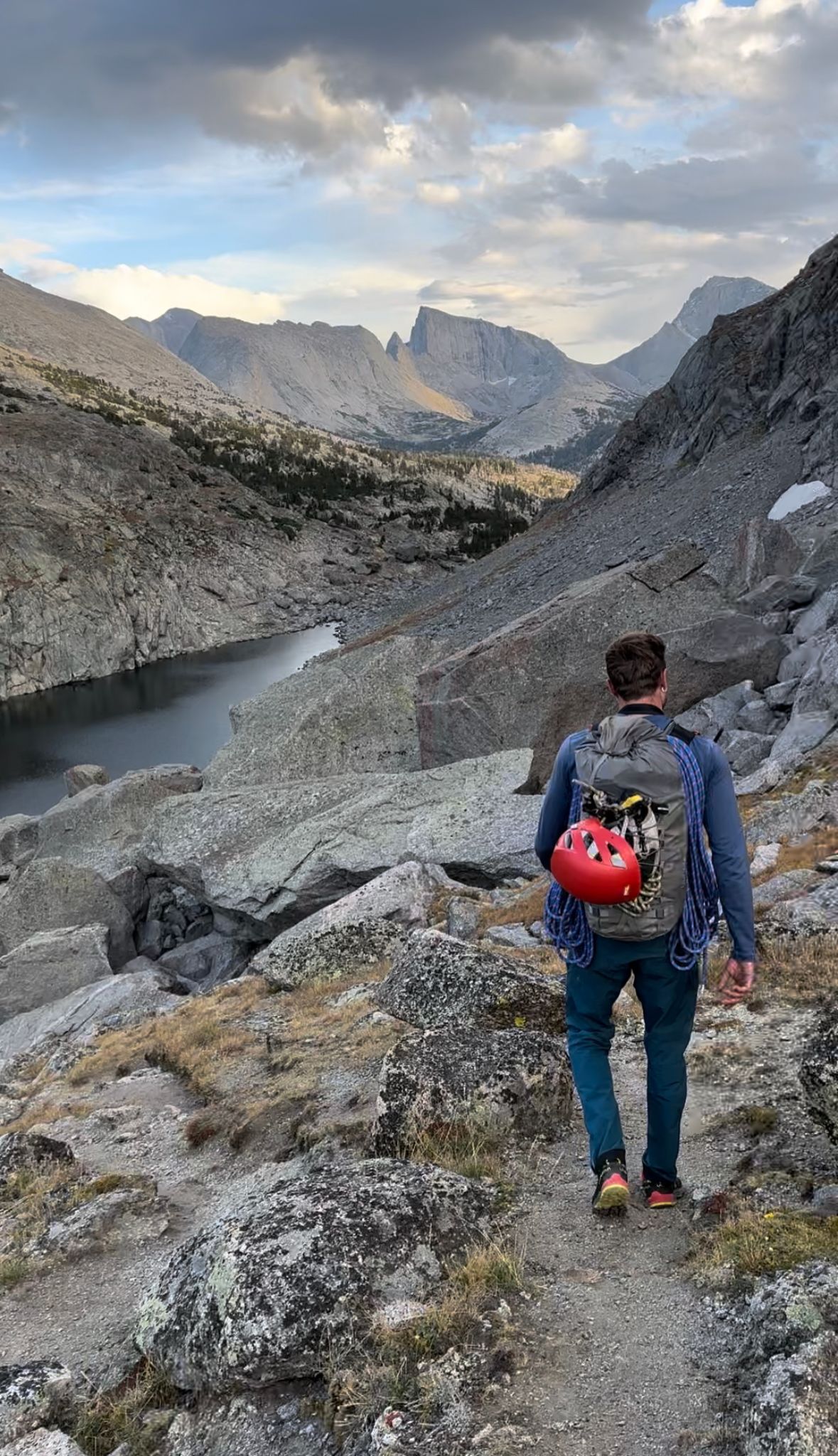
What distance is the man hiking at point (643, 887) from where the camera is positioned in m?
4.93

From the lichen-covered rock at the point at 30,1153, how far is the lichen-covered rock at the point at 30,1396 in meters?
3.43

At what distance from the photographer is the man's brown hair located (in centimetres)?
517

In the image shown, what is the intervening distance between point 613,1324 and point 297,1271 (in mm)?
1575

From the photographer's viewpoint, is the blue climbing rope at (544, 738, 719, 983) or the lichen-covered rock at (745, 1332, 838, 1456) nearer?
the lichen-covered rock at (745, 1332, 838, 1456)

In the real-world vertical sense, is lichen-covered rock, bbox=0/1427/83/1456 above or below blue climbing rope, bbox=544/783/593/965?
below

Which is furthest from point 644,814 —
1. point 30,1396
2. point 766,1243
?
point 30,1396

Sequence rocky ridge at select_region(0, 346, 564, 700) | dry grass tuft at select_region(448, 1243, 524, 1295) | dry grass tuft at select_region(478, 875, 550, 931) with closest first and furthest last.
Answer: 1. dry grass tuft at select_region(448, 1243, 524, 1295)
2. dry grass tuft at select_region(478, 875, 550, 931)
3. rocky ridge at select_region(0, 346, 564, 700)

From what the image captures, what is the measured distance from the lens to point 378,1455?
12.7 ft

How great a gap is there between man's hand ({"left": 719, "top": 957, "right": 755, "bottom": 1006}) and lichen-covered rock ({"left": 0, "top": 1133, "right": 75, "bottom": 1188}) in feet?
20.6

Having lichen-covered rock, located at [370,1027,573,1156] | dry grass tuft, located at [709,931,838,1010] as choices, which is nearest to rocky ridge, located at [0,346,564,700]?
dry grass tuft, located at [709,931,838,1010]

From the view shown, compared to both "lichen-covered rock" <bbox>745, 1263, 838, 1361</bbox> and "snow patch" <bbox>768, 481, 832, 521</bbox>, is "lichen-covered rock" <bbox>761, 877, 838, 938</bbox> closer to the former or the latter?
"lichen-covered rock" <bbox>745, 1263, 838, 1361</bbox>

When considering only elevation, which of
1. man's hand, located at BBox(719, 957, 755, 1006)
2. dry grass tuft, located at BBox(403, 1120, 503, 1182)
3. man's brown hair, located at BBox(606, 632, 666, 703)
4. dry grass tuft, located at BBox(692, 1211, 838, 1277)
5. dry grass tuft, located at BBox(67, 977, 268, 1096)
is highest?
man's brown hair, located at BBox(606, 632, 666, 703)

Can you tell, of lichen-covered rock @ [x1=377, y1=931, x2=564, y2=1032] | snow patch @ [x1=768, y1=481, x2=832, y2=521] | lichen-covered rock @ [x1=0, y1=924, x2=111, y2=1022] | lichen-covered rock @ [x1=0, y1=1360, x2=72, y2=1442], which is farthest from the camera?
snow patch @ [x1=768, y1=481, x2=832, y2=521]

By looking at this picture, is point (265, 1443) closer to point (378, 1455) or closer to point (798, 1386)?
point (378, 1455)
